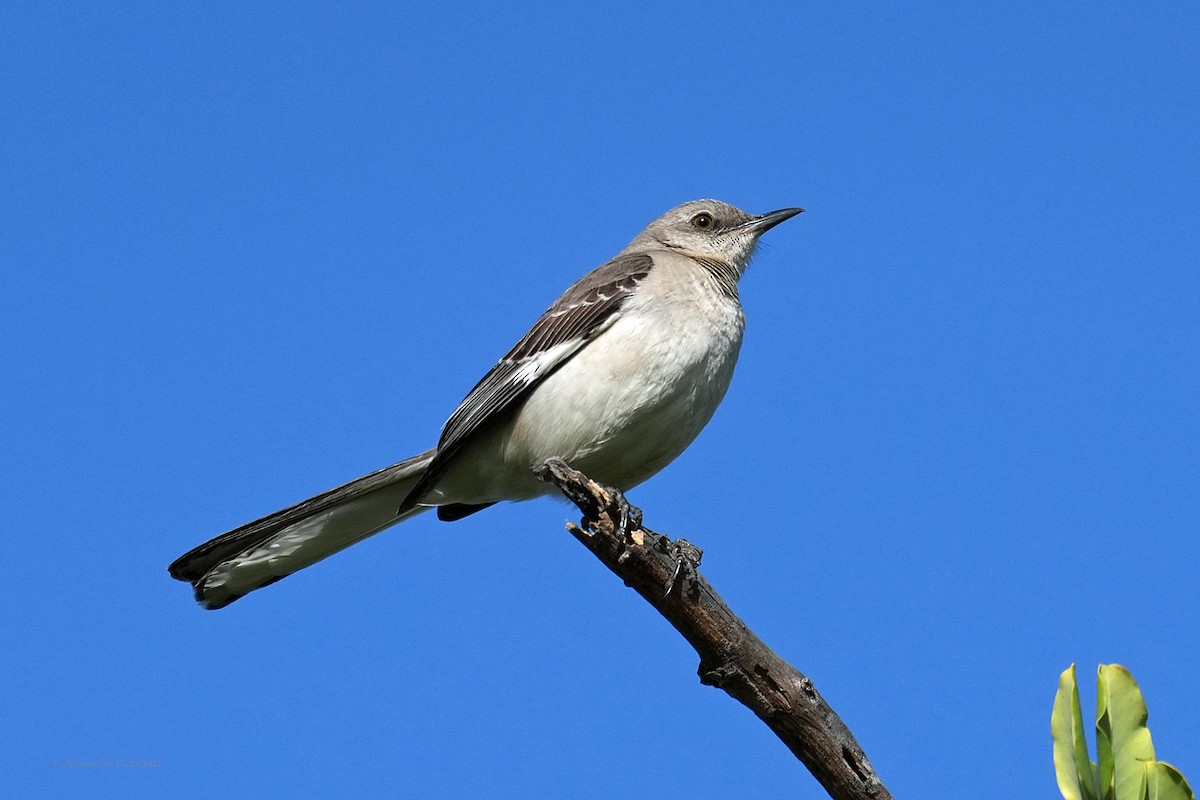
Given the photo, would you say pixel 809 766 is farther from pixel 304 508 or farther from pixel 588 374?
pixel 304 508

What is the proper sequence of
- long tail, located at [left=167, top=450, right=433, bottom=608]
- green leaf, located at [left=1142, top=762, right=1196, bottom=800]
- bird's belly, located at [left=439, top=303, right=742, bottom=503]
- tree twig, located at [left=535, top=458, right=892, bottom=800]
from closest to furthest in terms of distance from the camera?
1. green leaf, located at [left=1142, top=762, right=1196, bottom=800]
2. tree twig, located at [left=535, top=458, right=892, bottom=800]
3. bird's belly, located at [left=439, top=303, right=742, bottom=503]
4. long tail, located at [left=167, top=450, right=433, bottom=608]

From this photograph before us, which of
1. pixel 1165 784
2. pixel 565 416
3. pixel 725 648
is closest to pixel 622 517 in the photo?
pixel 725 648

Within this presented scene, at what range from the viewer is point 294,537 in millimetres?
7348

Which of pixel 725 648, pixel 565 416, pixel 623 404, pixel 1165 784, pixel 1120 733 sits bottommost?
pixel 1165 784

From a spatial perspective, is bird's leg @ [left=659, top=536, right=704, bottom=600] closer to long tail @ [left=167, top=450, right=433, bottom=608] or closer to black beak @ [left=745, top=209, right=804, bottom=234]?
long tail @ [left=167, top=450, right=433, bottom=608]

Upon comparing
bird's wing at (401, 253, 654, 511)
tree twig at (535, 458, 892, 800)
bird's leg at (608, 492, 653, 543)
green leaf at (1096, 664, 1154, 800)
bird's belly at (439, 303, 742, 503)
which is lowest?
green leaf at (1096, 664, 1154, 800)

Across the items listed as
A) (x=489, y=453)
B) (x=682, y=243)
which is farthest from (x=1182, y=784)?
(x=682, y=243)

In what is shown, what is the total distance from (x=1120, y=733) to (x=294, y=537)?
5.23 m

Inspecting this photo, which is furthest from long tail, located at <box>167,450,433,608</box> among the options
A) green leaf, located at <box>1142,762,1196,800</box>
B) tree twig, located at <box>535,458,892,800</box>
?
green leaf, located at <box>1142,762,1196,800</box>

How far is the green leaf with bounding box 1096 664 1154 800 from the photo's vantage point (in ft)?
10.3

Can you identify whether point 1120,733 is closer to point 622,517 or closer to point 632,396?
point 622,517

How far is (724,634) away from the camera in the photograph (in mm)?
5020

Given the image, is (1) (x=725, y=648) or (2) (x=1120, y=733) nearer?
(2) (x=1120, y=733)

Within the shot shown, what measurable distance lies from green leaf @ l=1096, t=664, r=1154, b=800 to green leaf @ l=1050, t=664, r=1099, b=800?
0.04 meters
